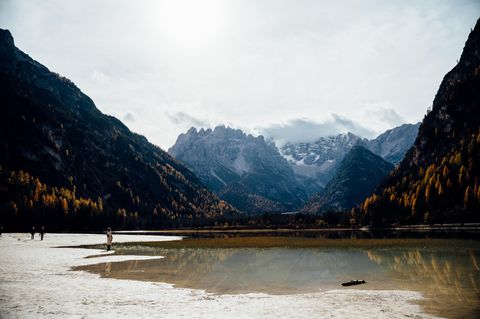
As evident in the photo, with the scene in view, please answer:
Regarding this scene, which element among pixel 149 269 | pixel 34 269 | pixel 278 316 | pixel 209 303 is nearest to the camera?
pixel 278 316

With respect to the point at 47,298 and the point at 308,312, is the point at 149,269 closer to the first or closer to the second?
the point at 47,298

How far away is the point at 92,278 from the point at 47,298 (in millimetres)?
10404

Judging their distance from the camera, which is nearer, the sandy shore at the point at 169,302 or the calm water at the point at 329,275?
the sandy shore at the point at 169,302

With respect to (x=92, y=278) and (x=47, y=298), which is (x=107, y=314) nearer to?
(x=47, y=298)

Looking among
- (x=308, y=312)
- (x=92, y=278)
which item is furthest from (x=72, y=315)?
(x=92, y=278)

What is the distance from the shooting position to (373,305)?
2411 cm

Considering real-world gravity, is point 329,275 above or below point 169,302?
below

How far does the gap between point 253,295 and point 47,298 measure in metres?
13.1

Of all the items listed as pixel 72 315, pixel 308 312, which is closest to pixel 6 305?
pixel 72 315

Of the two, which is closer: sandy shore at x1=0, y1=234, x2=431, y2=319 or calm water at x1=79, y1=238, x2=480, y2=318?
sandy shore at x1=0, y1=234, x2=431, y2=319

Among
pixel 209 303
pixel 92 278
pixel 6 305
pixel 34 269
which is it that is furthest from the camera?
pixel 34 269

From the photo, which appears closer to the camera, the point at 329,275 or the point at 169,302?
the point at 169,302

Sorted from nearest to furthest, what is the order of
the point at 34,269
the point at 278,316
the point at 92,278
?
the point at 278,316 < the point at 92,278 < the point at 34,269

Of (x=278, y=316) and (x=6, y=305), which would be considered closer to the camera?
(x=278, y=316)
